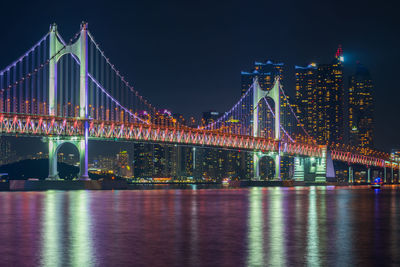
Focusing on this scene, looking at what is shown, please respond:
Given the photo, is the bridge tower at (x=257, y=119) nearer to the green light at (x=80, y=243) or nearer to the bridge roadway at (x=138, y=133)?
the bridge roadway at (x=138, y=133)

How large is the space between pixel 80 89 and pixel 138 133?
1412 cm

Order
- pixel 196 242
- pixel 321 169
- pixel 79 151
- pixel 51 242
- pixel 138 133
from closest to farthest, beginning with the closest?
pixel 51 242
pixel 196 242
pixel 79 151
pixel 138 133
pixel 321 169

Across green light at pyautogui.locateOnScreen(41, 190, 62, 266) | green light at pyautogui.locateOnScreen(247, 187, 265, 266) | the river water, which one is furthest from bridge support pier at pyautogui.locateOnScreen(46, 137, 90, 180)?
green light at pyautogui.locateOnScreen(247, 187, 265, 266)

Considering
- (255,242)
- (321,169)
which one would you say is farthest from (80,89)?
(321,169)

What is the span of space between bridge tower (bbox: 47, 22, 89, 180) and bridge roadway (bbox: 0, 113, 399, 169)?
3.14 ft

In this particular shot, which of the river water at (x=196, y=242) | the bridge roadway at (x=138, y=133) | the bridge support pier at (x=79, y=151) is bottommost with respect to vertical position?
the river water at (x=196, y=242)

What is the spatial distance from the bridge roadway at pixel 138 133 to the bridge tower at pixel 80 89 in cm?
96

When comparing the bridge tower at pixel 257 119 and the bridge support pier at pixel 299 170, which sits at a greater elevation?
the bridge tower at pixel 257 119

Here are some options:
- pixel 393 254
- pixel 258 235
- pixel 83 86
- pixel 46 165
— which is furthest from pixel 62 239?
pixel 46 165

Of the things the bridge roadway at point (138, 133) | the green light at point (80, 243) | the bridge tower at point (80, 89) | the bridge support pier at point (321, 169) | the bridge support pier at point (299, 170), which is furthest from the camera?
the bridge support pier at point (299, 170)

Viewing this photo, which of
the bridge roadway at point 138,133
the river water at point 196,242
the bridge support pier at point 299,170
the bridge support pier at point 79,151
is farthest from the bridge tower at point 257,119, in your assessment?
the river water at point 196,242

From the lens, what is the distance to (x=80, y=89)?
68500 millimetres

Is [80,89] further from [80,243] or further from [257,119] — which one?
[80,243]

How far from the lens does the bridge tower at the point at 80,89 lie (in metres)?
67.9
